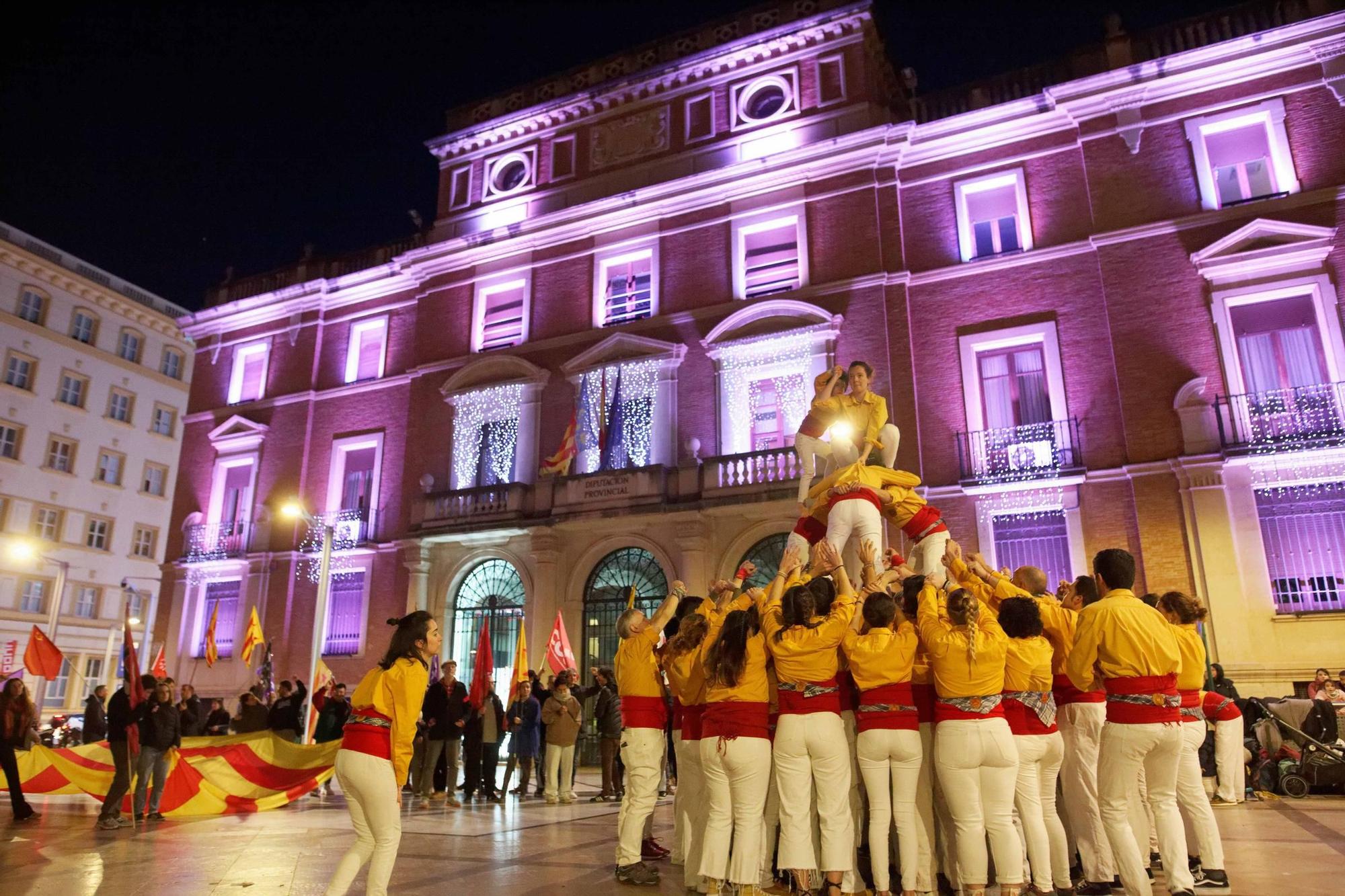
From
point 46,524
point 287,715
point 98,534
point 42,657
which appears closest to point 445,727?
point 287,715

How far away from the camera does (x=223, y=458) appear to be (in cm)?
2717

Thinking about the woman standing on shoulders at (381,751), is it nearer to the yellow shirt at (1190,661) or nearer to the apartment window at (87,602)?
the yellow shirt at (1190,661)

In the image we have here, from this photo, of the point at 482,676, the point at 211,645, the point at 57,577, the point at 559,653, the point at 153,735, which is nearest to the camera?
the point at 153,735

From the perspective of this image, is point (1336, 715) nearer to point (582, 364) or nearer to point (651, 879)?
point (651, 879)

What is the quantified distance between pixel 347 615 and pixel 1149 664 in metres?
21.6

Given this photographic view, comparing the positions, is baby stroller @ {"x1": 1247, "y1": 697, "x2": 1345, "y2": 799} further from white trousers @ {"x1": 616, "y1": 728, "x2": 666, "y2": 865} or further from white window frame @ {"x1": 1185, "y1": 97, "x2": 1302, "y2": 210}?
white window frame @ {"x1": 1185, "y1": 97, "x2": 1302, "y2": 210}

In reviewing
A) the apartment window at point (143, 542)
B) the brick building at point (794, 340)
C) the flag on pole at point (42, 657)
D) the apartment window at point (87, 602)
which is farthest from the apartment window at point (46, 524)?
the flag on pole at point (42, 657)

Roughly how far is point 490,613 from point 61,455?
24.8 m

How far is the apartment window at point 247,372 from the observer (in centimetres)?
2781

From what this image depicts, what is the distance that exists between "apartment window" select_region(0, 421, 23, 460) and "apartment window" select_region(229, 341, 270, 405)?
1281 centimetres

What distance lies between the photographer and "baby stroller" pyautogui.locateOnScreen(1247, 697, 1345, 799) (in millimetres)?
11211

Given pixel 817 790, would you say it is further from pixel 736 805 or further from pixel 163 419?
pixel 163 419

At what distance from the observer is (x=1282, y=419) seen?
16109 millimetres

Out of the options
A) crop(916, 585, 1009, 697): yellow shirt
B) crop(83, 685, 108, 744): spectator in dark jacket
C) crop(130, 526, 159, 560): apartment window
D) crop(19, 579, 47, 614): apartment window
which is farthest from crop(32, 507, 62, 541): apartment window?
crop(916, 585, 1009, 697): yellow shirt
